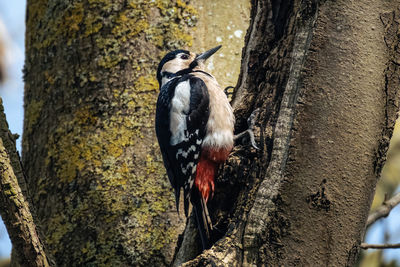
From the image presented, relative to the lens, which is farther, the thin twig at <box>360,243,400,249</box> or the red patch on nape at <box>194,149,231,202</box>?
the red patch on nape at <box>194,149,231,202</box>

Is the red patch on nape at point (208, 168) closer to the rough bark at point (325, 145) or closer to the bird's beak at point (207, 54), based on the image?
the bird's beak at point (207, 54)

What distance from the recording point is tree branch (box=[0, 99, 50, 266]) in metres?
1.94

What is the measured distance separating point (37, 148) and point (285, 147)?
6.08ft

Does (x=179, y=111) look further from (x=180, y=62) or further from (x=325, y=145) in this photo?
(x=325, y=145)

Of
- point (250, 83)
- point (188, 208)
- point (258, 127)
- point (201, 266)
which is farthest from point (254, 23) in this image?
point (201, 266)

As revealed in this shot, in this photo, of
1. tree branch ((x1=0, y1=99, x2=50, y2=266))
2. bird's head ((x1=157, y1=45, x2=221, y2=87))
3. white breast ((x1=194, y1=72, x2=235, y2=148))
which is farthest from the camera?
bird's head ((x1=157, y1=45, x2=221, y2=87))

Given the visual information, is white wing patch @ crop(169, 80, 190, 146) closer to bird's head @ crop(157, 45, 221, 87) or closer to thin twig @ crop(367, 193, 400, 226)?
bird's head @ crop(157, 45, 221, 87)

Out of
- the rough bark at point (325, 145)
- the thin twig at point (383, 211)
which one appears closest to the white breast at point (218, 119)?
the thin twig at point (383, 211)

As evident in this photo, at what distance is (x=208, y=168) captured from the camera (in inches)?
127

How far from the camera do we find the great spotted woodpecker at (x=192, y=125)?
10.2 ft

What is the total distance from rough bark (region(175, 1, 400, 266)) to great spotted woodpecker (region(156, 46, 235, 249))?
3.11 ft

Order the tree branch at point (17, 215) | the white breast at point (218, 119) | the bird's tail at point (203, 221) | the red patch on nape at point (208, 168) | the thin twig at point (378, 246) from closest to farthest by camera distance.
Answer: the tree branch at point (17, 215) → the bird's tail at point (203, 221) → the thin twig at point (378, 246) → the red patch on nape at point (208, 168) → the white breast at point (218, 119)

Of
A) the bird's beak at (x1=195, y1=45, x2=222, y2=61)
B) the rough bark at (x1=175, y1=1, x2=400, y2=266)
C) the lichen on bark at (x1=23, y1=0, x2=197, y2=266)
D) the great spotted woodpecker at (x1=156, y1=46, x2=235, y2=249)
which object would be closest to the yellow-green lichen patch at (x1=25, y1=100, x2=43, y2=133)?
the lichen on bark at (x1=23, y1=0, x2=197, y2=266)

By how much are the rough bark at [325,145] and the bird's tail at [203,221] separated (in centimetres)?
34
